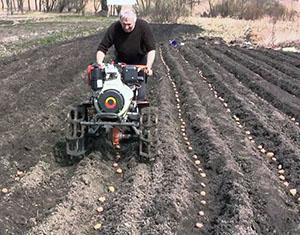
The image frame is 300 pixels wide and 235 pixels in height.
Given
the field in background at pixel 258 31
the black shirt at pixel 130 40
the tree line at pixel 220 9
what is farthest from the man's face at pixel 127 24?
the tree line at pixel 220 9

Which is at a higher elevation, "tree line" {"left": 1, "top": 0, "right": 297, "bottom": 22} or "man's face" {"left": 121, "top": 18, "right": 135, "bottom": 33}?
"man's face" {"left": 121, "top": 18, "right": 135, "bottom": 33}

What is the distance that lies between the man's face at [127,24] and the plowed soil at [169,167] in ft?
5.04

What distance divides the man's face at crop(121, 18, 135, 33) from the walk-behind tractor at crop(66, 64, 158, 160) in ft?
1.69

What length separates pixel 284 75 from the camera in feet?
47.4

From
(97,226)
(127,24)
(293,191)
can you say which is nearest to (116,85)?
(127,24)

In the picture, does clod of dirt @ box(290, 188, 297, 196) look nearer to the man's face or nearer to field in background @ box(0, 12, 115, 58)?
the man's face

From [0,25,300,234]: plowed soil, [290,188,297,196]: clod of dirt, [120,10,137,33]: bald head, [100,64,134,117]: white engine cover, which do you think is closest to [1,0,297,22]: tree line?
[0,25,300,234]: plowed soil

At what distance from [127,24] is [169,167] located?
1893mm

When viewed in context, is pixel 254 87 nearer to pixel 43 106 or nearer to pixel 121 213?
pixel 43 106

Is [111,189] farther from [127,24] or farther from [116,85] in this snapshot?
[127,24]

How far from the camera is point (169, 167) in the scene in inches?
263

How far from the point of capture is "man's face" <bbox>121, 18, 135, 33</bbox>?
6917mm

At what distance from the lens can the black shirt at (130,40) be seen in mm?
7188

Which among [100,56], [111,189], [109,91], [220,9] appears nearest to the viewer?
[111,189]
